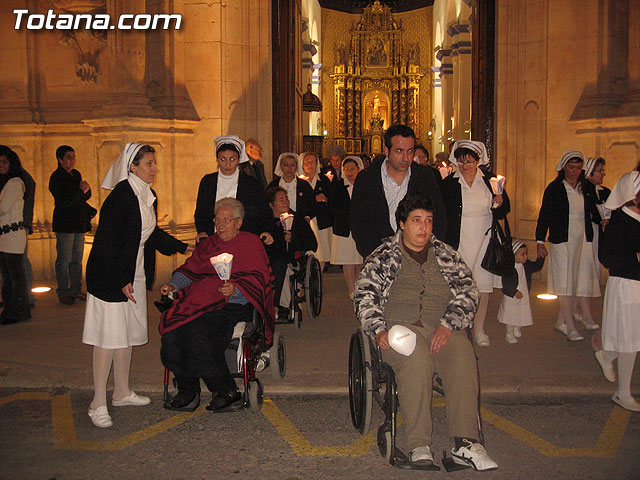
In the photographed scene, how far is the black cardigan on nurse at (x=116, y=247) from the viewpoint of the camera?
481cm

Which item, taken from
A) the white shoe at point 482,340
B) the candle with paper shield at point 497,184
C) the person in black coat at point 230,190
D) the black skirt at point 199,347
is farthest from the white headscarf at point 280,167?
the black skirt at point 199,347

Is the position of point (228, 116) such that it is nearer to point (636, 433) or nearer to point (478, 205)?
point (478, 205)

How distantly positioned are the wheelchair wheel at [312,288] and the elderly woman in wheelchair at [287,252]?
0.07m

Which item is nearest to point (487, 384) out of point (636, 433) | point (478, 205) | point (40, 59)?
point (636, 433)

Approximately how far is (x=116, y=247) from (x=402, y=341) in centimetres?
215

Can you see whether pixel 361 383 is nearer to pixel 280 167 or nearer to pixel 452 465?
pixel 452 465

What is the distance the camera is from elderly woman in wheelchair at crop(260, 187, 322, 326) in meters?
7.12

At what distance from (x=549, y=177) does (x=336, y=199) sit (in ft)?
12.6

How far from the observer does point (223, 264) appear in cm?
478

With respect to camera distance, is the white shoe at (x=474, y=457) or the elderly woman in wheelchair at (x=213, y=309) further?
the elderly woman in wheelchair at (x=213, y=309)

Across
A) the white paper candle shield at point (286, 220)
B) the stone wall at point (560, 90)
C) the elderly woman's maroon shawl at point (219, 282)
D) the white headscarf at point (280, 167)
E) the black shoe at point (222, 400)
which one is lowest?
the black shoe at point (222, 400)

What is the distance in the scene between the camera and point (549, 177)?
10555 mm

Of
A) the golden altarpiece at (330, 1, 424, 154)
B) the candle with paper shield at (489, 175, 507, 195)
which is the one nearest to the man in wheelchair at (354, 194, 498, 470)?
the candle with paper shield at (489, 175, 507, 195)

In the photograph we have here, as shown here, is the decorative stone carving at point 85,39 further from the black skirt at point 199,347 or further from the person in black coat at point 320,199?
the black skirt at point 199,347
